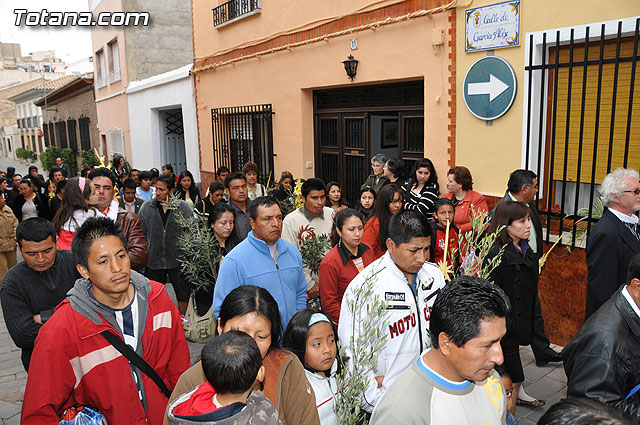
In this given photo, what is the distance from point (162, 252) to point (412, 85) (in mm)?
4505

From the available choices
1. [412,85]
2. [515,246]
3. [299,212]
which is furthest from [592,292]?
[412,85]

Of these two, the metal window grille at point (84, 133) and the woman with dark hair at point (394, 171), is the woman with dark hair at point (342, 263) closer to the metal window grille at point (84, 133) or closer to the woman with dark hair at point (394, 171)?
the woman with dark hair at point (394, 171)

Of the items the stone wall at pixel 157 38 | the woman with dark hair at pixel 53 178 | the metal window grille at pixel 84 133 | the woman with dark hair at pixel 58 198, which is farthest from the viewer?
the metal window grille at pixel 84 133

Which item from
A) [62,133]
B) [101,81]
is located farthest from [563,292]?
[62,133]

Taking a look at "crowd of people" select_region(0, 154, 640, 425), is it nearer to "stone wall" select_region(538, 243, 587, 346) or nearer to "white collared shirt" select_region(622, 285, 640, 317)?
"white collared shirt" select_region(622, 285, 640, 317)

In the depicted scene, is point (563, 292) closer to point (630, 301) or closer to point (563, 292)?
point (563, 292)

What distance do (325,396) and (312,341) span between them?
0.29 metres

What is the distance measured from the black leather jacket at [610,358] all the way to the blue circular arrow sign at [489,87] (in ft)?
13.6

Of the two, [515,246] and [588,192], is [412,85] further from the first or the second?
[515,246]

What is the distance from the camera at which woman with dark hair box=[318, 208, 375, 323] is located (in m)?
3.80

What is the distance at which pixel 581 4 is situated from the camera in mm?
5184

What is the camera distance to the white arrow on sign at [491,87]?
19.8 ft

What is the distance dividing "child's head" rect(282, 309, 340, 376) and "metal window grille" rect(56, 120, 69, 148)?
3310 cm

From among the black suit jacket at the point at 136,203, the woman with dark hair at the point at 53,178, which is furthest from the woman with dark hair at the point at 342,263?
the woman with dark hair at the point at 53,178
